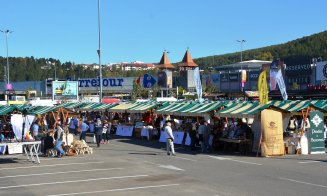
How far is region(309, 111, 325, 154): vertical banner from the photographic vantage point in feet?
70.2

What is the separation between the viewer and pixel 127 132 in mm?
33031

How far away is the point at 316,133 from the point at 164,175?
983 centimetres

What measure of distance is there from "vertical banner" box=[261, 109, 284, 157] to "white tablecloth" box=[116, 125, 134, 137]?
45.6ft

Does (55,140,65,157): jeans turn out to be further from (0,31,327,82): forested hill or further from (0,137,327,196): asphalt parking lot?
(0,31,327,82): forested hill

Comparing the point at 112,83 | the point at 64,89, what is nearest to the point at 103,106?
the point at 64,89

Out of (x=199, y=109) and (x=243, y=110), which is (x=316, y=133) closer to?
(x=243, y=110)

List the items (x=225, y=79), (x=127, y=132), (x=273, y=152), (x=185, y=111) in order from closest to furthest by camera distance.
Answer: (x=273, y=152) → (x=185, y=111) → (x=127, y=132) → (x=225, y=79)

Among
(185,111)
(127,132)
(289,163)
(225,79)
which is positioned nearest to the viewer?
(289,163)

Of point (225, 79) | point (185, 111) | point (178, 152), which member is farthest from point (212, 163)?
point (225, 79)

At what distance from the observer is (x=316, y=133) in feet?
70.8

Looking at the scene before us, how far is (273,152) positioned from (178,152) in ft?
14.4

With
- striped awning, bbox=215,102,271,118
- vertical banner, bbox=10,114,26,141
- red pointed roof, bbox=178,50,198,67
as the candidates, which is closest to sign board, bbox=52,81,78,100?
striped awning, bbox=215,102,271,118

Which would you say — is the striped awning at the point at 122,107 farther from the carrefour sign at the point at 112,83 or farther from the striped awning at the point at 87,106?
the carrefour sign at the point at 112,83

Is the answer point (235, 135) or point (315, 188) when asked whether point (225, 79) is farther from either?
point (315, 188)
